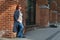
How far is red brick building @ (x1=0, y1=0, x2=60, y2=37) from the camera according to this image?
1459 centimetres

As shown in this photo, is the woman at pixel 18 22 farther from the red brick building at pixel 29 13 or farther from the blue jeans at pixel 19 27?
the red brick building at pixel 29 13

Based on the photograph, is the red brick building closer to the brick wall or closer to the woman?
the brick wall

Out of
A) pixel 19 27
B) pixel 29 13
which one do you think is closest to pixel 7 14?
pixel 19 27

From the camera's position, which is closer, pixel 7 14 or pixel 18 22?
pixel 18 22

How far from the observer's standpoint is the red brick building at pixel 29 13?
14.6 metres

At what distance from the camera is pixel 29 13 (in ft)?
68.4

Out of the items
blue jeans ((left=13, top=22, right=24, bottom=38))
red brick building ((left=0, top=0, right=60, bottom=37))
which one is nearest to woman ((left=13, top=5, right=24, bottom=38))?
blue jeans ((left=13, top=22, right=24, bottom=38))

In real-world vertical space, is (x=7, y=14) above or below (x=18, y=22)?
above

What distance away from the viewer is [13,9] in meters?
14.6

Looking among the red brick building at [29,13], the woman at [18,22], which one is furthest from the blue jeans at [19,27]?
the red brick building at [29,13]

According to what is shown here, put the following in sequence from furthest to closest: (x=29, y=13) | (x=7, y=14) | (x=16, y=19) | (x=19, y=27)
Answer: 1. (x=29, y=13)
2. (x=7, y=14)
3. (x=19, y=27)
4. (x=16, y=19)

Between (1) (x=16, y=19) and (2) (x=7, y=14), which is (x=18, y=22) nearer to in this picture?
(1) (x=16, y=19)

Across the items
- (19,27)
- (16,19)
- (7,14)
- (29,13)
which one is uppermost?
(7,14)

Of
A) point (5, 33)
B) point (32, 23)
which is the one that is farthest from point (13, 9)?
point (32, 23)
